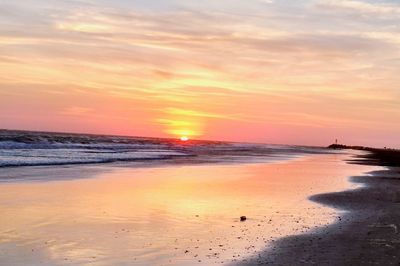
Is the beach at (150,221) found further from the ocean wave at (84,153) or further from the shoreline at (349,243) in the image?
the ocean wave at (84,153)

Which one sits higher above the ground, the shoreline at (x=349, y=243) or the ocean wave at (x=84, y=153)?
the ocean wave at (x=84, y=153)

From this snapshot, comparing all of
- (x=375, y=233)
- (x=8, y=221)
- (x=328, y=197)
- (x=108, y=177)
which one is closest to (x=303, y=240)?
(x=375, y=233)

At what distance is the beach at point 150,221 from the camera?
9.21 metres

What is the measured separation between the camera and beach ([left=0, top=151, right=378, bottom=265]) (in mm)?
9211

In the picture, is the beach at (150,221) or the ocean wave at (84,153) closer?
the beach at (150,221)

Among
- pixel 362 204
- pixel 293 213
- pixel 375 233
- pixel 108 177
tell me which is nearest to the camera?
pixel 375 233

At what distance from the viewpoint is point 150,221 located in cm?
1254

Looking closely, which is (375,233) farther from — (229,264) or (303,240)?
(229,264)

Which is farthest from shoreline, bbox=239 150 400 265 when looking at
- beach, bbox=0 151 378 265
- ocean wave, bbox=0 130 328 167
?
ocean wave, bbox=0 130 328 167

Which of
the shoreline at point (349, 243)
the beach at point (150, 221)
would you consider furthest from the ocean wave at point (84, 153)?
the shoreline at point (349, 243)

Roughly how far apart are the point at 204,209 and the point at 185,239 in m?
4.23

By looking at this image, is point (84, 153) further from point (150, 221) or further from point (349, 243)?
point (349, 243)

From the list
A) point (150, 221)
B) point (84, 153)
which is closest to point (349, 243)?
point (150, 221)

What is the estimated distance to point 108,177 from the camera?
981 inches
